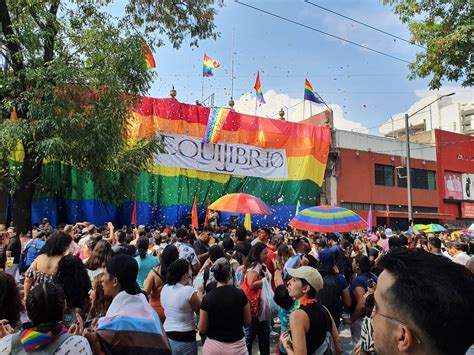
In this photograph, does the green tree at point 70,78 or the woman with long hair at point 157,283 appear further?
the green tree at point 70,78

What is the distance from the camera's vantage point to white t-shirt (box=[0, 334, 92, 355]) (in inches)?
84.8

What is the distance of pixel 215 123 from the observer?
66.2 feet

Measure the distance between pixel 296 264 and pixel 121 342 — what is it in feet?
10.5

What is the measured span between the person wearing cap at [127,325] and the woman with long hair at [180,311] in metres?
1.12

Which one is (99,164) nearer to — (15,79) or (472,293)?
(15,79)

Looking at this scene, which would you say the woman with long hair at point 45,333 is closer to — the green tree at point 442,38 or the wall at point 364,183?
the green tree at point 442,38

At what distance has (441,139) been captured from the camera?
30.5 m

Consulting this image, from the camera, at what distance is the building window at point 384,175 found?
26683 mm

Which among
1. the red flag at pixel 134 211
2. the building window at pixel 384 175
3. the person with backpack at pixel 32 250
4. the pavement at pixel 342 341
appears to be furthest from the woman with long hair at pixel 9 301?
the building window at pixel 384 175

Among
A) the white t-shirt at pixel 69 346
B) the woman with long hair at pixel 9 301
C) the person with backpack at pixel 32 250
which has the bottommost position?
the person with backpack at pixel 32 250

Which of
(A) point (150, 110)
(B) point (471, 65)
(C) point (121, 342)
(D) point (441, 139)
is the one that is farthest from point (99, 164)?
(D) point (441, 139)

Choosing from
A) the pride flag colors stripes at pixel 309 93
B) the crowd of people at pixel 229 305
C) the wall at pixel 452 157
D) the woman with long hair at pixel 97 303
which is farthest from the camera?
the wall at pixel 452 157

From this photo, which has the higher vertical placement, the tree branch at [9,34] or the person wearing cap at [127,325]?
the tree branch at [9,34]

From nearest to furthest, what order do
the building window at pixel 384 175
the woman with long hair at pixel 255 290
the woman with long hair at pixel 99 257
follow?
the woman with long hair at pixel 99 257 < the woman with long hair at pixel 255 290 < the building window at pixel 384 175
